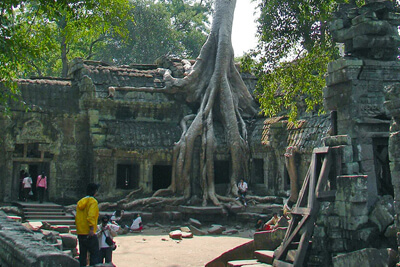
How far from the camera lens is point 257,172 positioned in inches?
699

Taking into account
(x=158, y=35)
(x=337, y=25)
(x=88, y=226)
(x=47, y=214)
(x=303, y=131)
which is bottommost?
(x=47, y=214)

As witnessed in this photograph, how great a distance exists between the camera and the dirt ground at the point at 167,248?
10375mm

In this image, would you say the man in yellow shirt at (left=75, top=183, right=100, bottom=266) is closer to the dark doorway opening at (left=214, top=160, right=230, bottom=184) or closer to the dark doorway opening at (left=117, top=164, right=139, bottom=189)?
the dark doorway opening at (left=117, top=164, right=139, bottom=189)

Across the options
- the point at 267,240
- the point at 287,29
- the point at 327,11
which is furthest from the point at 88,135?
the point at 267,240

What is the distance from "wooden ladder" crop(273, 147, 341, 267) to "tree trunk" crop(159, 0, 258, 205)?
8252 mm

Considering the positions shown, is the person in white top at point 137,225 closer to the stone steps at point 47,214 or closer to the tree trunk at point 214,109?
the stone steps at point 47,214

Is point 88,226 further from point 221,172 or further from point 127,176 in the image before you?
point 127,176

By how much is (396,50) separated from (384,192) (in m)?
2.18

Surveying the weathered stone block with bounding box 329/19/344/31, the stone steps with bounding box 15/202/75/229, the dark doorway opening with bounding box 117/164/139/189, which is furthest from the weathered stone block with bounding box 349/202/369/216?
the dark doorway opening with bounding box 117/164/139/189

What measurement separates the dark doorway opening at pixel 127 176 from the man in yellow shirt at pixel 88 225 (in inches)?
385

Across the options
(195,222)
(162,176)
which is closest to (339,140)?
(195,222)

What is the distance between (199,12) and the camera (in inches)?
1540

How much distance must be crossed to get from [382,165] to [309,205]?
1341 millimetres

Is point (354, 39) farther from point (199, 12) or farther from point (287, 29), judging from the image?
point (199, 12)
